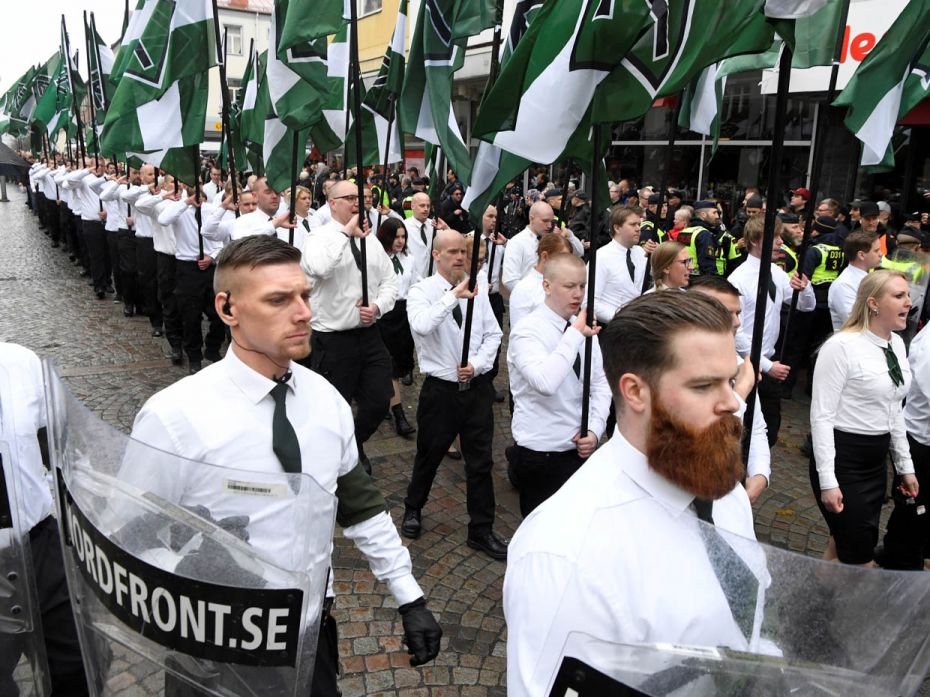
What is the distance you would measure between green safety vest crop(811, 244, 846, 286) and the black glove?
23.8 feet

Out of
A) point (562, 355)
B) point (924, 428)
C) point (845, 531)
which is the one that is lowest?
point (845, 531)

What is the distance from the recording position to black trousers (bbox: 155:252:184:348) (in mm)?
9195

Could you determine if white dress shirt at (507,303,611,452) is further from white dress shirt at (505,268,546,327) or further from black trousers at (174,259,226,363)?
black trousers at (174,259,226,363)

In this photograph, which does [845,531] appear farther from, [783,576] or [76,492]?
[76,492]

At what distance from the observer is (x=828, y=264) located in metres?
8.44

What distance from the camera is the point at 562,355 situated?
13.5 feet

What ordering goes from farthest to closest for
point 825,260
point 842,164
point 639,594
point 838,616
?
1. point 842,164
2. point 825,260
3. point 639,594
4. point 838,616

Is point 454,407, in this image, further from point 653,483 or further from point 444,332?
point 653,483

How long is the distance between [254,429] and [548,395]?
205cm

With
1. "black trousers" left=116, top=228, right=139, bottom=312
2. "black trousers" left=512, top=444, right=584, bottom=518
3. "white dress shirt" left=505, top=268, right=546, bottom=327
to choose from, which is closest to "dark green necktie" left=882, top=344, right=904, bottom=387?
"black trousers" left=512, top=444, right=584, bottom=518

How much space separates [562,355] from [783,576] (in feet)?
8.75

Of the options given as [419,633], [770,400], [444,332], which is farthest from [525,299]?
[419,633]

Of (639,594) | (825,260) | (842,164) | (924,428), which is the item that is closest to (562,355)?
(924,428)

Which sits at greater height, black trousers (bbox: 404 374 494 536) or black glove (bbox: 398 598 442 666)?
black glove (bbox: 398 598 442 666)
